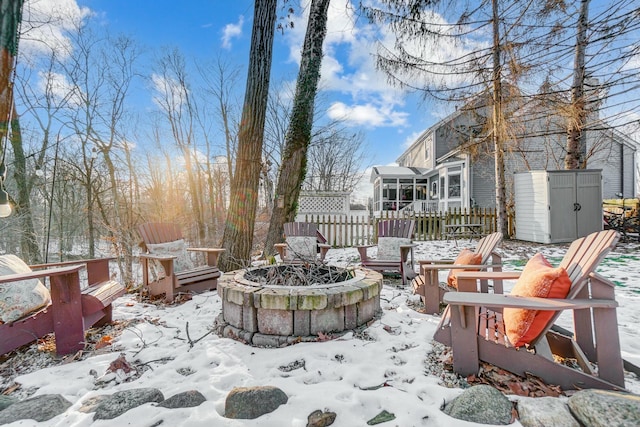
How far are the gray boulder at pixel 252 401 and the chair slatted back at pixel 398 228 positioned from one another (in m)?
3.69

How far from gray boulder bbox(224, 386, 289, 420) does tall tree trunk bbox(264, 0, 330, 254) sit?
4.58m

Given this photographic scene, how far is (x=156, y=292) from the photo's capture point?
139 inches

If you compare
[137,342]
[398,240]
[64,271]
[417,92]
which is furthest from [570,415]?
[417,92]

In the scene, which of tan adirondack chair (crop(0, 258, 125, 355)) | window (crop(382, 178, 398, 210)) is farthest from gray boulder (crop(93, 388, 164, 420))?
window (crop(382, 178, 398, 210))

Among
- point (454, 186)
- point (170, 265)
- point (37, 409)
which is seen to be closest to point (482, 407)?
point (37, 409)

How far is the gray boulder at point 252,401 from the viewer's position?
1.44 m

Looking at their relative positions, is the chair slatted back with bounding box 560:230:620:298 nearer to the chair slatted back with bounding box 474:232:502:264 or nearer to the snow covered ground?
the snow covered ground

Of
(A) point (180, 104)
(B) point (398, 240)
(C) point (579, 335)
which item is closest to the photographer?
(C) point (579, 335)

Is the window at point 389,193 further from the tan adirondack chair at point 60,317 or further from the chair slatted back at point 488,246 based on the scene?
the tan adirondack chair at point 60,317

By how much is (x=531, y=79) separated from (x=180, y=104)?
12382 millimetres

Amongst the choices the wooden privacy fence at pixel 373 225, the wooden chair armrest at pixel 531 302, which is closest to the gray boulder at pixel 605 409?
the wooden chair armrest at pixel 531 302

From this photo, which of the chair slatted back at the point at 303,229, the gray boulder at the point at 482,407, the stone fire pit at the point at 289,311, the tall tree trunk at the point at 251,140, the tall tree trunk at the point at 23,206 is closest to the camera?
the gray boulder at the point at 482,407

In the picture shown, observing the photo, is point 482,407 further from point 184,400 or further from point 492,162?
point 492,162

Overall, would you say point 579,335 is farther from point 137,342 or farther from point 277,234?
point 277,234
